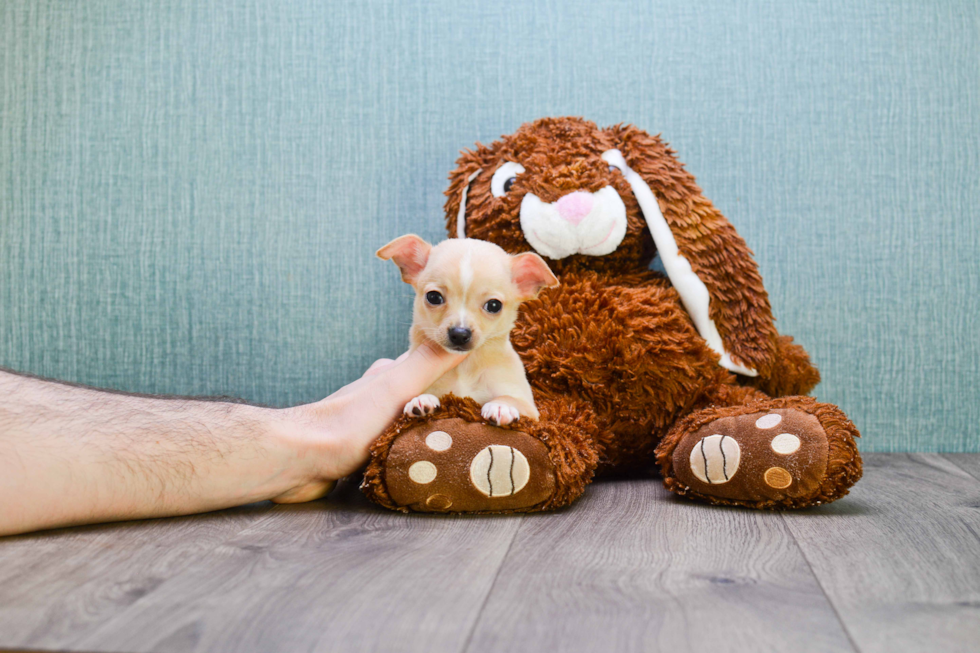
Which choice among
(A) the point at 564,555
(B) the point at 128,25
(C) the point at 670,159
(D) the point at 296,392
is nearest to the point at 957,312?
(C) the point at 670,159

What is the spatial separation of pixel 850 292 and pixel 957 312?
25cm

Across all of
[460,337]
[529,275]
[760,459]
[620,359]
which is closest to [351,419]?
[460,337]

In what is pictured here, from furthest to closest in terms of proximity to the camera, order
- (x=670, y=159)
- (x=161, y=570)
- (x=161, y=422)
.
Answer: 1. (x=670, y=159)
2. (x=161, y=422)
3. (x=161, y=570)

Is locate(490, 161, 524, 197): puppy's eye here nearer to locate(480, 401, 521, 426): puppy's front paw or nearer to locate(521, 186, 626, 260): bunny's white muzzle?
locate(521, 186, 626, 260): bunny's white muzzle

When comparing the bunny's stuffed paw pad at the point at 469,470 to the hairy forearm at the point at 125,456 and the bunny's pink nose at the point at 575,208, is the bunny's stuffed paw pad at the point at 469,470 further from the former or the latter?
the bunny's pink nose at the point at 575,208

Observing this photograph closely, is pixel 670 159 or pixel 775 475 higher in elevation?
pixel 670 159

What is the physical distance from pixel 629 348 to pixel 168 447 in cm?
77

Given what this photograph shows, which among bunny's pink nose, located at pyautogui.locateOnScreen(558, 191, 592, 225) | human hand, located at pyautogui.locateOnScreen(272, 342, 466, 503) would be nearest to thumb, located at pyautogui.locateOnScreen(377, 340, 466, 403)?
human hand, located at pyautogui.locateOnScreen(272, 342, 466, 503)

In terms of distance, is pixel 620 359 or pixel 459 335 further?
pixel 620 359

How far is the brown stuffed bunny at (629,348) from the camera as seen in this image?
1.10 metres

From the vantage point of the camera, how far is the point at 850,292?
1.68 meters

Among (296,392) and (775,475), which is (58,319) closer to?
(296,392)

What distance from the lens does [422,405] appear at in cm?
112

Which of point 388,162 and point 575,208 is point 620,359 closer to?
point 575,208
